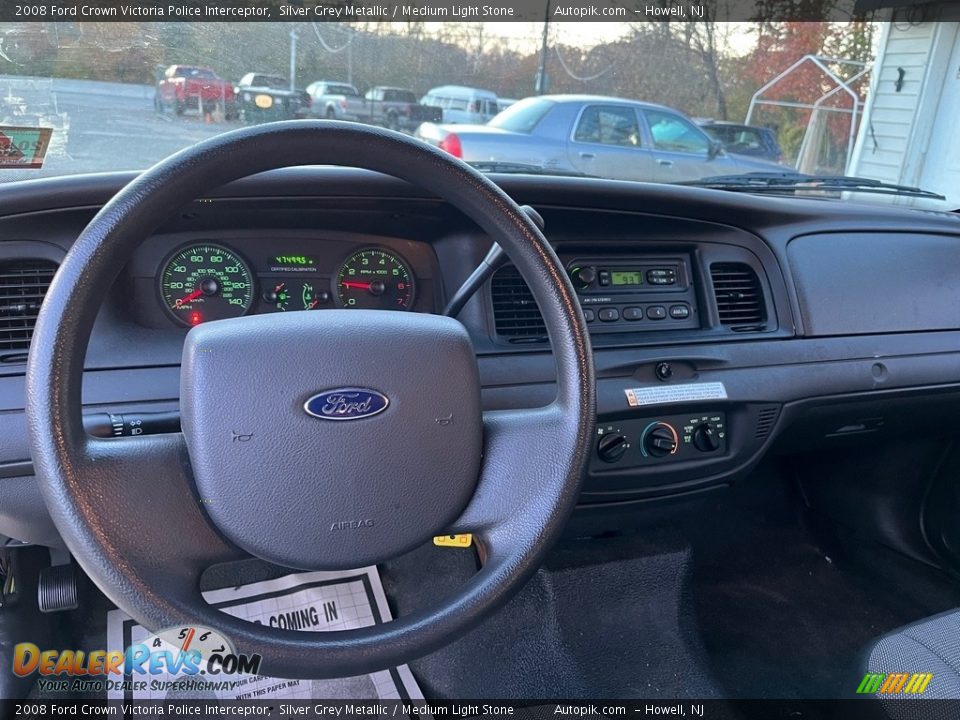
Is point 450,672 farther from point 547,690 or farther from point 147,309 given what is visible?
point 147,309

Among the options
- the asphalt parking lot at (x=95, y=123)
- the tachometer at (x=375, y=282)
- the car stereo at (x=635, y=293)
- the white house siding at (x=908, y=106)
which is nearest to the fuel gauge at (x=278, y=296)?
the tachometer at (x=375, y=282)

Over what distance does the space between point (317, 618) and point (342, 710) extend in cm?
25

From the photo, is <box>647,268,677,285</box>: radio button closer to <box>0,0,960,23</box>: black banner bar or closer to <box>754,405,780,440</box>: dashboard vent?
<box>754,405,780,440</box>: dashboard vent

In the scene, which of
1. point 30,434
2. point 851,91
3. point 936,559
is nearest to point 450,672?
point 30,434

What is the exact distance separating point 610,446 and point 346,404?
82cm

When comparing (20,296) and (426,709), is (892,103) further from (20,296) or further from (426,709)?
(20,296)

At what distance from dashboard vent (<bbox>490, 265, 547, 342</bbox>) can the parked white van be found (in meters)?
0.38

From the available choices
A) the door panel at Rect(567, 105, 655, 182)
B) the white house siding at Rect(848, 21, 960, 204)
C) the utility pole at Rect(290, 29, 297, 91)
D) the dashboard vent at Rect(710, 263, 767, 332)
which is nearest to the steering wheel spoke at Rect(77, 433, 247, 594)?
the utility pole at Rect(290, 29, 297, 91)

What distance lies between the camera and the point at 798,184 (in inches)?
85.1

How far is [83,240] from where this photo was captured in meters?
0.93

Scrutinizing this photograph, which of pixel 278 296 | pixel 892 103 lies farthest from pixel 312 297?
pixel 892 103

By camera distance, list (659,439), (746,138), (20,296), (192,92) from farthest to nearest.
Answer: (746,138), (659,439), (192,92), (20,296)

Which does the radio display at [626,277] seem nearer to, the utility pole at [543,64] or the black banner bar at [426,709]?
the utility pole at [543,64]

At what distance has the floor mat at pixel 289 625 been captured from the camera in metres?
1.90
